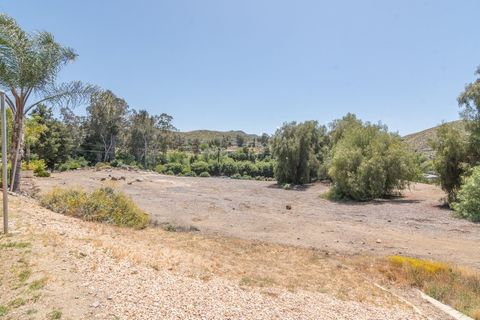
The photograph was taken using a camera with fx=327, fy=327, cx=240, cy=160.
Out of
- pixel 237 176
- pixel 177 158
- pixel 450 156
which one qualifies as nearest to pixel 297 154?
pixel 450 156

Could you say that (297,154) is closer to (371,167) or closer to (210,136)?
(371,167)

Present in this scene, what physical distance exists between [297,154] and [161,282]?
2868cm

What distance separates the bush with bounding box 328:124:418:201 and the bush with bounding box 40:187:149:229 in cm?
1560

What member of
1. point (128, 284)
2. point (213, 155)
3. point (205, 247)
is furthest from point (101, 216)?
point (213, 155)

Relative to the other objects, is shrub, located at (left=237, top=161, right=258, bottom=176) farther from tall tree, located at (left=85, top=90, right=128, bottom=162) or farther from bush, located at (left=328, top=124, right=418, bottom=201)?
bush, located at (left=328, top=124, right=418, bottom=201)

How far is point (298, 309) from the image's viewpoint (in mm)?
4715

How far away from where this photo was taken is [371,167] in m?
21.9

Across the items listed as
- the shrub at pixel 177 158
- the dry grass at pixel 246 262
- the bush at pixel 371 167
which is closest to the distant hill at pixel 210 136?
the shrub at pixel 177 158

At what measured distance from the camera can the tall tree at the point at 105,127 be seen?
5475 cm

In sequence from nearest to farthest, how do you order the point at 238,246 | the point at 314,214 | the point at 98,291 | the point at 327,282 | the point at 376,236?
the point at 98,291, the point at 327,282, the point at 238,246, the point at 376,236, the point at 314,214

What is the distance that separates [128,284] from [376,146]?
70.1 ft

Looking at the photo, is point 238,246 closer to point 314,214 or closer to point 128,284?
point 128,284

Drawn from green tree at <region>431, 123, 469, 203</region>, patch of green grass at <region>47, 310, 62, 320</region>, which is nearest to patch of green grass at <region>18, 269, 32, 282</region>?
patch of green grass at <region>47, 310, 62, 320</region>

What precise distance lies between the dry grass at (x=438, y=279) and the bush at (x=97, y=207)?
7.05m
